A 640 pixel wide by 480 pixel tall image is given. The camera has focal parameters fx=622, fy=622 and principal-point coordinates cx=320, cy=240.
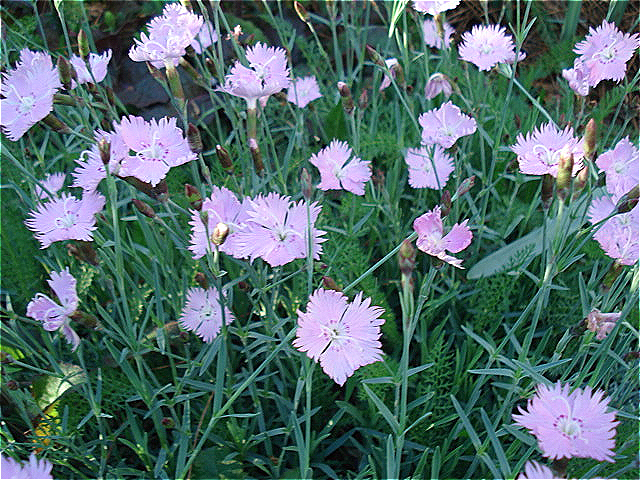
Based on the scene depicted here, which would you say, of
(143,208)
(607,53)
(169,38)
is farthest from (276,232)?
Answer: (607,53)

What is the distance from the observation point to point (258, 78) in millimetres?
1247

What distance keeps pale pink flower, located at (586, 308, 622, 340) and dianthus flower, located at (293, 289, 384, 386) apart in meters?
0.36

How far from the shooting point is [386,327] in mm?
1375

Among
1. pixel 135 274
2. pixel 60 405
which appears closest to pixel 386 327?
pixel 135 274

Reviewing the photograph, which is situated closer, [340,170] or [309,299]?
[309,299]

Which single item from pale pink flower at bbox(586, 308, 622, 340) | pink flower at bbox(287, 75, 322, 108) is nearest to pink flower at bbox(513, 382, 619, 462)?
pale pink flower at bbox(586, 308, 622, 340)

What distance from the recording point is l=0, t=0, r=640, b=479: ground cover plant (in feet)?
3.21

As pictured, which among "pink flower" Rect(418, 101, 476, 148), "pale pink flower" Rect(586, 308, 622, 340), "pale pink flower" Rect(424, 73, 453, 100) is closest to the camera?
"pale pink flower" Rect(586, 308, 622, 340)

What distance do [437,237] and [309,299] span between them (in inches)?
8.8

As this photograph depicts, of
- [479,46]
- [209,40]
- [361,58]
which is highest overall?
[361,58]

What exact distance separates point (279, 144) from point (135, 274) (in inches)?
30.9

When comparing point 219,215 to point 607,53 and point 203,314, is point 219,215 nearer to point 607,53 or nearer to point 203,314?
point 203,314

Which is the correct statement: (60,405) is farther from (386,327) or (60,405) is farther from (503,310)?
(503,310)

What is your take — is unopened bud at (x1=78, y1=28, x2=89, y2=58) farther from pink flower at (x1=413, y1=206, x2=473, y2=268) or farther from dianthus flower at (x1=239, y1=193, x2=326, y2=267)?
pink flower at (x1=413, y1=206, x2=473, y2=268)
